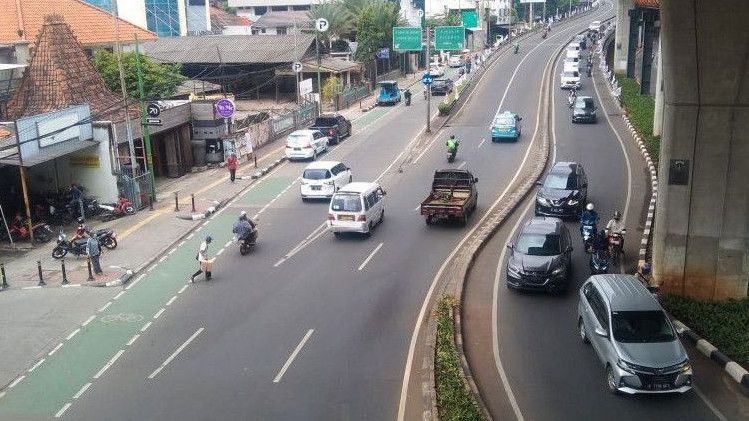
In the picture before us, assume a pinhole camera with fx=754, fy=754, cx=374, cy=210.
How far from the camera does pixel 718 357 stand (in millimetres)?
16797

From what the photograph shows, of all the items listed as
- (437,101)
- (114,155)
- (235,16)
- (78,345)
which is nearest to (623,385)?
(78,345)

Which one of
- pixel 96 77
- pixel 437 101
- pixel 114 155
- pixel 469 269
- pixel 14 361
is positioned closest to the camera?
pixel 14 361

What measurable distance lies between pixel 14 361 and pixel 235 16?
108 m

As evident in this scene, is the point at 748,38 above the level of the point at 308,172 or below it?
above

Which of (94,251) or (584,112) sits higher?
(584,112)

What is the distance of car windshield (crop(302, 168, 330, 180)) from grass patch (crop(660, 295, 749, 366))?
52.7ft

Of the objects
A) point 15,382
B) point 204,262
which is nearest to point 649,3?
point 204,262

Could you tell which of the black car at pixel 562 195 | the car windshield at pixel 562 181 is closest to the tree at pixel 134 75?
the car windshield at pixel 562 181

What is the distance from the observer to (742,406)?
1496 cm

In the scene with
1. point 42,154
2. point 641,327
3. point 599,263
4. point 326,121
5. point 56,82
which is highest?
point 56,82

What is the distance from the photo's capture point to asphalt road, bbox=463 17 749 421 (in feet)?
48.4

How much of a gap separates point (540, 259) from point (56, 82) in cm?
2548

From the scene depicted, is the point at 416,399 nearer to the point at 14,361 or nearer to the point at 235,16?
the point at 14,361

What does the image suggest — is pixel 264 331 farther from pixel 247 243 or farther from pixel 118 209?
pixel 118 209
